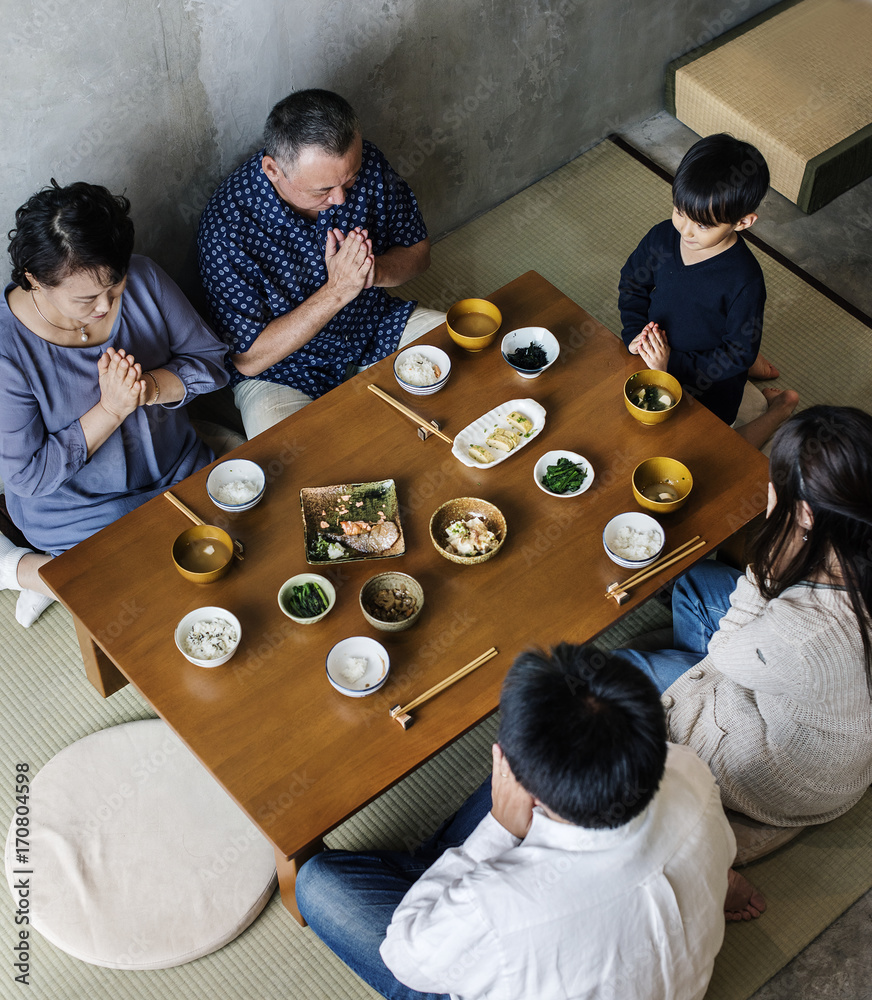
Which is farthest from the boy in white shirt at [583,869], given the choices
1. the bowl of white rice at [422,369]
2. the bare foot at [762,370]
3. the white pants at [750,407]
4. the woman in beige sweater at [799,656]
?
the bare foot at [762,370]

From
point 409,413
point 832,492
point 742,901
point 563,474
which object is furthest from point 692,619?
point 409,413

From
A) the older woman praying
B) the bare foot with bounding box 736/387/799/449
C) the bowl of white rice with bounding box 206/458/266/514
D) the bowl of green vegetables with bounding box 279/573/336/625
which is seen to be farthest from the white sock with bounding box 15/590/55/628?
the bare foot with bounding box 736/387/799/449

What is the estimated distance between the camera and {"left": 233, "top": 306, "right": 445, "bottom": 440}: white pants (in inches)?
113

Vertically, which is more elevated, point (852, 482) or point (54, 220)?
point (54, 220)

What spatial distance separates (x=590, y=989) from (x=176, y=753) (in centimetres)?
143

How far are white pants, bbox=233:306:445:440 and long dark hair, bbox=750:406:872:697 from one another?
1.31 m

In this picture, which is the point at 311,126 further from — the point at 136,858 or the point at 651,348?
the point at 136,858

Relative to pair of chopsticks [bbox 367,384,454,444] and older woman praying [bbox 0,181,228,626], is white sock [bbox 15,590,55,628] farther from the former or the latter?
pair of chopsticks [bbox 367,384,454,444]

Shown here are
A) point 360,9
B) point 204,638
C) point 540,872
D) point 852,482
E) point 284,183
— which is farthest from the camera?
point 360,9

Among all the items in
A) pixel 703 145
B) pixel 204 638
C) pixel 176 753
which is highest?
pixel 703 145

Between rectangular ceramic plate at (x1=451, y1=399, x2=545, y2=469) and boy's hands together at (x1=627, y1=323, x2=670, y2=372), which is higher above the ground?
boy's hands together at (x1=627, y1=323, x2=670, y2=372)

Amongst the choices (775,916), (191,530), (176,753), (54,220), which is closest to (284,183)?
(54,220)

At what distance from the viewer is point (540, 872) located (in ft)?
4.81

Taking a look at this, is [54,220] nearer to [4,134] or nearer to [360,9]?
[4,134]
